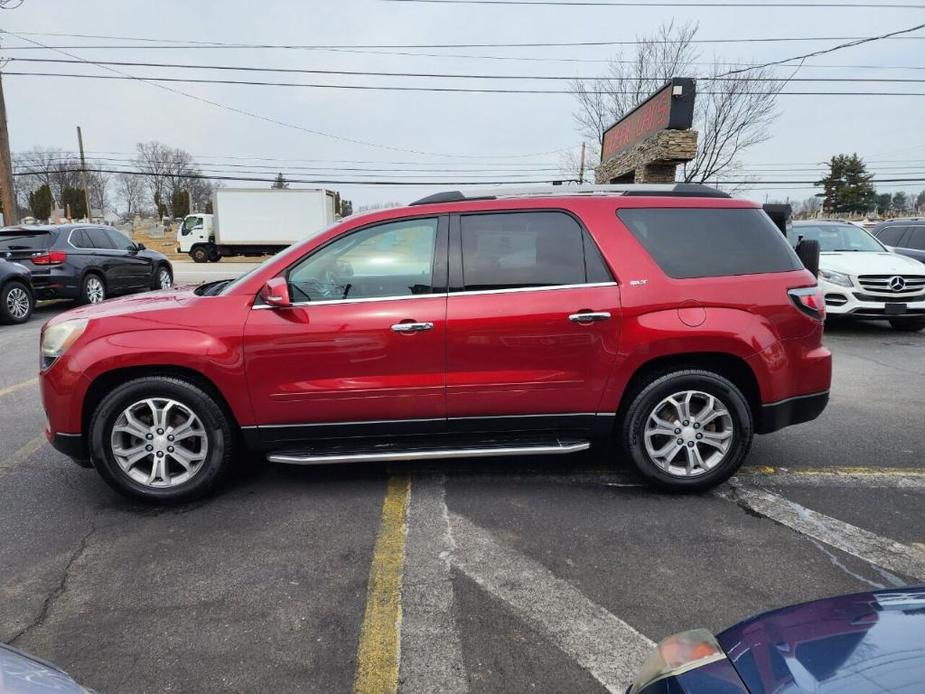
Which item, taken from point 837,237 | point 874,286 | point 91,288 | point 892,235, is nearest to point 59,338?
point 91,288

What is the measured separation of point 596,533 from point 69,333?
3.21 meters

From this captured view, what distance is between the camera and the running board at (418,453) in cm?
348

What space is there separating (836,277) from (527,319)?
7.56 meters

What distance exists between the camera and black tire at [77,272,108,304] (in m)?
11.3

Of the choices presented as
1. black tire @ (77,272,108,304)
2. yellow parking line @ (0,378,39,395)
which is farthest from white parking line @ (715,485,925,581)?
black tire @ (77,272,108,304)

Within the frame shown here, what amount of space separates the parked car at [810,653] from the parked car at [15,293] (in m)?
11.6

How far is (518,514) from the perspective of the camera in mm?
3420

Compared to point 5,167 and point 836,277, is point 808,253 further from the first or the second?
point 5,167

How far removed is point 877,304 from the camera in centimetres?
862

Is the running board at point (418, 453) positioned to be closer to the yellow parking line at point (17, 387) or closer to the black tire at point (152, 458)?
the black tire at point (152, 458)

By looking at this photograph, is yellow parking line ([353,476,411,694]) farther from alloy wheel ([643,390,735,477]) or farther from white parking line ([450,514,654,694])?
alloy wheel ([643,390,735,477])

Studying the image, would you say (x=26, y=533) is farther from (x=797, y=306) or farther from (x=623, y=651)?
(x=797, y=306)

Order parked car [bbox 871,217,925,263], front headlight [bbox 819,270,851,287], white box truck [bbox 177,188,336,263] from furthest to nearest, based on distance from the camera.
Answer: white box truck [bbox 177,188,336,263]
parked car [bbox 871,217,925,263]
front headlight [bbox 819,270,851,287]

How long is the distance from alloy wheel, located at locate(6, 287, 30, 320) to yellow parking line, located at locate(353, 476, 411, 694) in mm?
9626
